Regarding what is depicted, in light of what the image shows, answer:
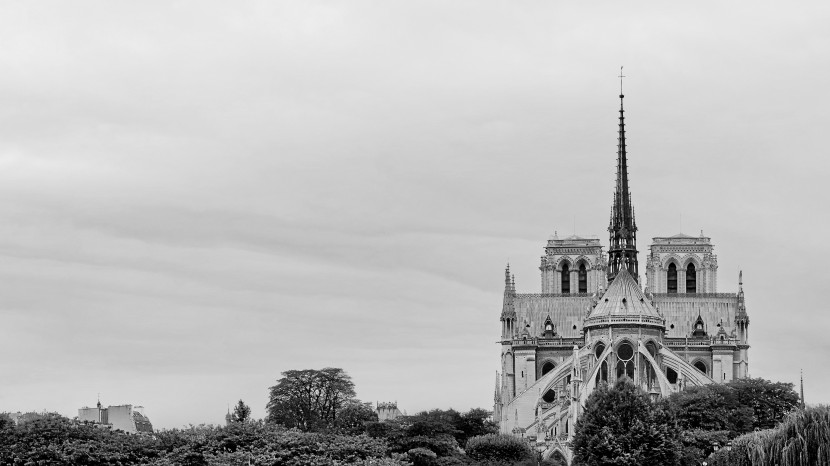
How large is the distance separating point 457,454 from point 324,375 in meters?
47.7

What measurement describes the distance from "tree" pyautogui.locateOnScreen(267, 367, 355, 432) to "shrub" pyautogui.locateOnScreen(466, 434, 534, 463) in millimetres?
33280

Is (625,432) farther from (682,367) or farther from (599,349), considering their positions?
(682,367)

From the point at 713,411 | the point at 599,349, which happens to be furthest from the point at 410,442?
the point at 599,349

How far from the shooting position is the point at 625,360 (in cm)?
17900

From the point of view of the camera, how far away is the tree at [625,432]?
388ft

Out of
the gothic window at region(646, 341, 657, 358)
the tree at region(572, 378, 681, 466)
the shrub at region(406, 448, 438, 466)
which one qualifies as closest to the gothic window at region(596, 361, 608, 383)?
the gothic window at region(646, 341, 657, 358)

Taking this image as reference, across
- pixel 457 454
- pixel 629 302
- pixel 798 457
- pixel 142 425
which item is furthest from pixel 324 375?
pixel 798 457

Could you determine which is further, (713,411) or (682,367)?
(682,367)

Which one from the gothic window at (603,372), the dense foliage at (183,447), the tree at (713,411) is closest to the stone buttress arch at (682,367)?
the gothic window at (603,372)

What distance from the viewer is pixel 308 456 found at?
114 meters

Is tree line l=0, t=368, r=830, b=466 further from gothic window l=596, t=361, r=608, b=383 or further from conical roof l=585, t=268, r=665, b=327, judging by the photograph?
conical roof l=585, t=268, r=665, b=327

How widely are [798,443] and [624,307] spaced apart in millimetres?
92446

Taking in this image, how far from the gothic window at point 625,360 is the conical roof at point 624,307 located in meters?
2.64

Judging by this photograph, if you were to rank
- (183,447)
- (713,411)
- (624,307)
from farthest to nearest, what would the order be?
(624,307), (713,411), (183,447)
